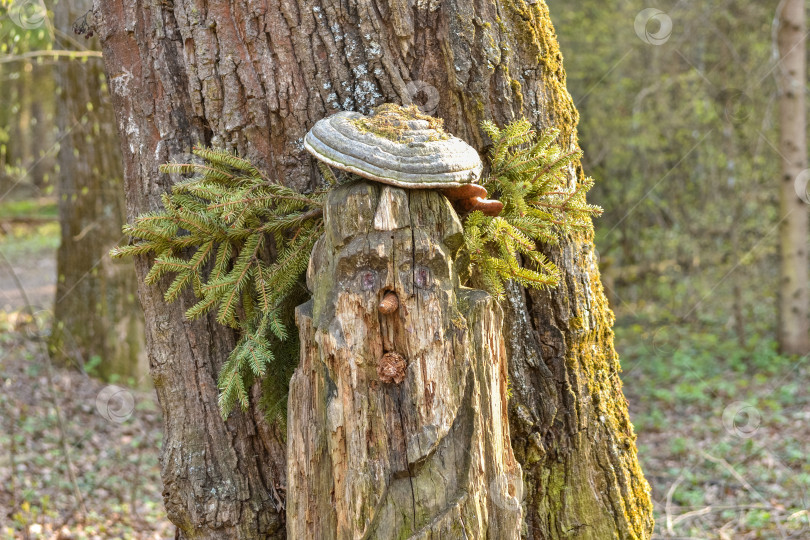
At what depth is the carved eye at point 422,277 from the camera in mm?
1881

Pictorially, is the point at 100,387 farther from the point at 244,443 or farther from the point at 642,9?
the point at 642,9

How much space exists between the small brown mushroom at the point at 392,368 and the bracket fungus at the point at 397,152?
0.48 meters

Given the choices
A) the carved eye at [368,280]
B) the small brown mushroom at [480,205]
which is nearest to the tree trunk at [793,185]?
the small brown mushroom at [480,205]

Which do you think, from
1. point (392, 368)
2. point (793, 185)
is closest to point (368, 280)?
point (392, 368)

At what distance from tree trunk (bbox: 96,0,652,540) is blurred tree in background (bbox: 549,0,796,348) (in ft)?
19.2

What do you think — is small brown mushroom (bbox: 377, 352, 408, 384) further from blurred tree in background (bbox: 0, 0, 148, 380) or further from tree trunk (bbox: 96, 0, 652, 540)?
blurred tree in background (bbox: 0, 0, 148, 380)

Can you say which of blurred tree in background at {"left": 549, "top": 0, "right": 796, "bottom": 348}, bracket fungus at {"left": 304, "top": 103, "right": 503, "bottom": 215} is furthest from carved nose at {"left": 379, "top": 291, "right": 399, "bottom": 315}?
blurred tree in background at {"left": 549, "top": 0, "right": 796, "bottom": 348}

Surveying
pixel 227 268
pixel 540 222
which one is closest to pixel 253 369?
pixel 227 268

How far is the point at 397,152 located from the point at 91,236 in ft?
18.1

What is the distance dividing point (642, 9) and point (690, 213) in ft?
9.23

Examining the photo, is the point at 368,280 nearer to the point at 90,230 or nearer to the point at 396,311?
the point at 396,311

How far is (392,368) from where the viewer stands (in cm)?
187

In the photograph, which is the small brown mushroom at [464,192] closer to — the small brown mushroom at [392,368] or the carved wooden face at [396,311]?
the carved wooden face at [396,311]

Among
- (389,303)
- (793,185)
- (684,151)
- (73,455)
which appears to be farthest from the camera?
(684,151)
